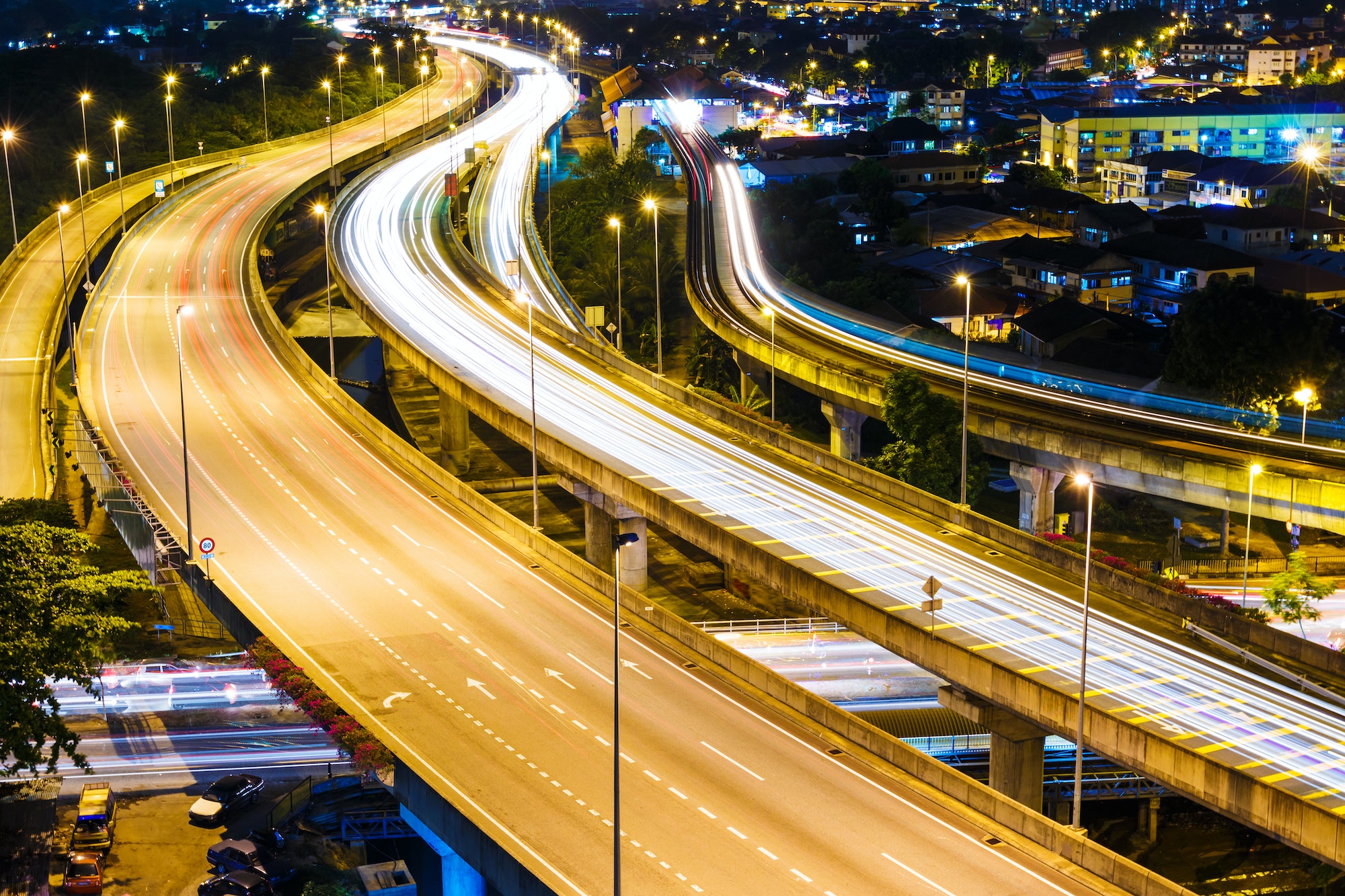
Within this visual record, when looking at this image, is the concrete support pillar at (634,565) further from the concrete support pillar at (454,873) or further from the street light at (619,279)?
the street light at (619,279)

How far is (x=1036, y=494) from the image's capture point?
6525cm

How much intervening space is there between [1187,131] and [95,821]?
500ft

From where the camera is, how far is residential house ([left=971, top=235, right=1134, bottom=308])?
102 meters

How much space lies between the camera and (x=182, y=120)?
15225 cm

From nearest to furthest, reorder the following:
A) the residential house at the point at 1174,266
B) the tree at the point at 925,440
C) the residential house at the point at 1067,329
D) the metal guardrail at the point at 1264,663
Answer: the metal guardrail at the point at 1264,663
the tree at the point at 925,440
the residential house at the point at 1067,329
the residential house at the point at 1174,266

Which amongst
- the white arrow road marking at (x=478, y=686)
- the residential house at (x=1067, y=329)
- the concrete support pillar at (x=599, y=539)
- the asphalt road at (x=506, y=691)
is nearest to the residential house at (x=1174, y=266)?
the residential house at (x=1067, y=329)

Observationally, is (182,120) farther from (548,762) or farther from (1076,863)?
(1076,863)

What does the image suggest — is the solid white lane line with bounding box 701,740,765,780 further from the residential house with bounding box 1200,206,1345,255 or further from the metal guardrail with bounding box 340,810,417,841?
the residential house with bounding box 1200,206,1345,255

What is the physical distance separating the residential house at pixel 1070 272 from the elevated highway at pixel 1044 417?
822 inches

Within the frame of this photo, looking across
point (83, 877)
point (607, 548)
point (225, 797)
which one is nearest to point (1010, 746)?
point (225, 797)

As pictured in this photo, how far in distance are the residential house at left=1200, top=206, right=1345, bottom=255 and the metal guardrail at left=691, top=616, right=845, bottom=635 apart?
7094 cm

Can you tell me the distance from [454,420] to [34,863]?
41.6 meters

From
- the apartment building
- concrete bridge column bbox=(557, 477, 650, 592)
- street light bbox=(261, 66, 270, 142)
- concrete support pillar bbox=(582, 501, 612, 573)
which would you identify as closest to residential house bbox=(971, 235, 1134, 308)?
concrete bridge column bbox=(557, 477, 650, 592)

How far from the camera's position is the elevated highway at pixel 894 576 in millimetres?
34688
